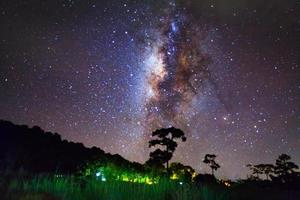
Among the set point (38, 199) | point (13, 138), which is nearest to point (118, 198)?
point (38, 199)

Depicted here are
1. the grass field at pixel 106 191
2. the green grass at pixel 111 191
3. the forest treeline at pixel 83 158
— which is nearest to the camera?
the grass field at pixel 106 191

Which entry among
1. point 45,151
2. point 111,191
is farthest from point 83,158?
point 111,191

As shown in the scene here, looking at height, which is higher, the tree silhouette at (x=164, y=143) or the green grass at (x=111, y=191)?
the tree silhouette at (x=164, y=143)

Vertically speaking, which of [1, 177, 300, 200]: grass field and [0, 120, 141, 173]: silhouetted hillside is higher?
[0, 120, 141, 173]: silhouetted hillside

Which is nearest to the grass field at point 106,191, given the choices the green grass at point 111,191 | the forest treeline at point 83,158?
the green grass at point 111,191

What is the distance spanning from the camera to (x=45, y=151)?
47500mm

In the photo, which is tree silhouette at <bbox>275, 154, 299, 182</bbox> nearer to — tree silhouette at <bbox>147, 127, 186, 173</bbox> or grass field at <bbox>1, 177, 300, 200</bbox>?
tree silhouette at <bbox>147, 127, 186, 173</bbox>

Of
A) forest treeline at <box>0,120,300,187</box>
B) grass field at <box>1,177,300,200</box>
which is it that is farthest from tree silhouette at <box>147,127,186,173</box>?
grass field at <box>1,177,300,200</box>

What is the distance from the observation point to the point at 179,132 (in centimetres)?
4609

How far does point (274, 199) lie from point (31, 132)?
52530 millimetres

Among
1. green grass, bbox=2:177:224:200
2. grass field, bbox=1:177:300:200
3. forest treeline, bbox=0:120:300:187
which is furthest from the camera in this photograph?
forest treeline, bbox=0:120:300:187

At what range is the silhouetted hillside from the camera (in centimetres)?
4025

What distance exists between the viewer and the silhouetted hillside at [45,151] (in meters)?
40.2

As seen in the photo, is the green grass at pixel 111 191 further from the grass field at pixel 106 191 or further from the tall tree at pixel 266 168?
the tall tree at pixel 266 168
